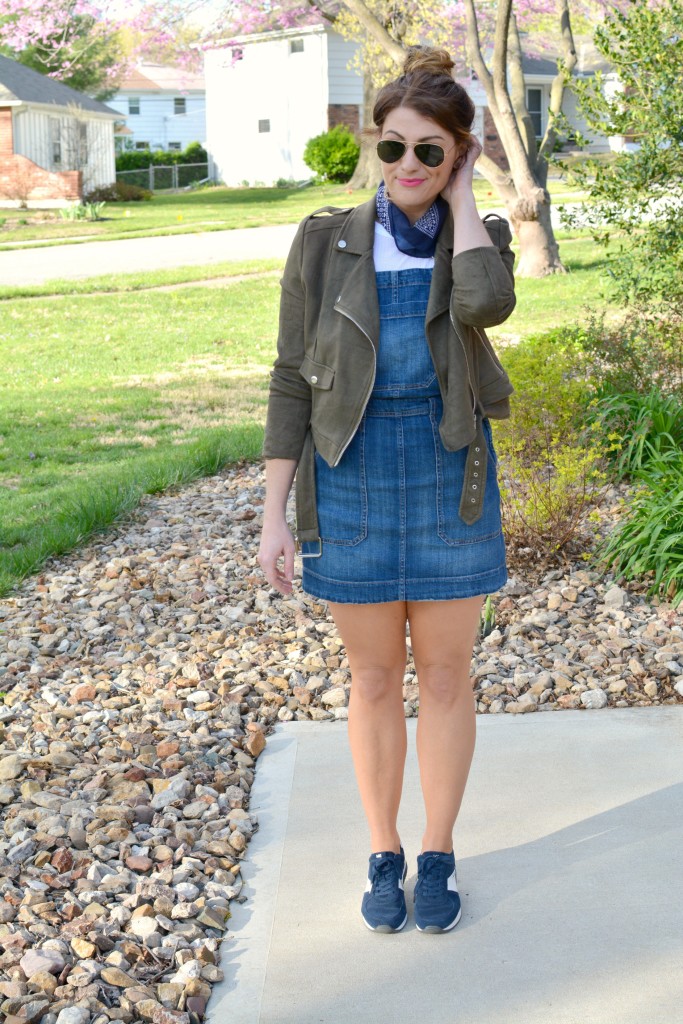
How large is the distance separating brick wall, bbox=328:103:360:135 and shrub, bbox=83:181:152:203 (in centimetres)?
622

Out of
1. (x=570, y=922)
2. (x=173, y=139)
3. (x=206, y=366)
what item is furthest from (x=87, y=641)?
(x=173, y=139)

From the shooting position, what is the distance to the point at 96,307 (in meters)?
13.8

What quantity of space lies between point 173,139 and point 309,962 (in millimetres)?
54314

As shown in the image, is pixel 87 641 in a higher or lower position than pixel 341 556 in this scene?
lower

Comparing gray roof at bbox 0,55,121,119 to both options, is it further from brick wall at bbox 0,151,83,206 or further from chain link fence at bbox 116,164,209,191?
chain link fence at bbox 116,164,209,191

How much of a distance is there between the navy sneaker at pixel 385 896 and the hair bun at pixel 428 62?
172 cm

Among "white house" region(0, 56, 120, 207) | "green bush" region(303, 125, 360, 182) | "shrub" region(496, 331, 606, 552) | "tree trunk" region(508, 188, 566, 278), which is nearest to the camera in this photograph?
"shrub" region(496, 331, 606, 552)

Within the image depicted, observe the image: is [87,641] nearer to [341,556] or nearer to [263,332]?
[341,556]

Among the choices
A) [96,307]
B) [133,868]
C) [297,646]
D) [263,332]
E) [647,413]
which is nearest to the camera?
[133,868]

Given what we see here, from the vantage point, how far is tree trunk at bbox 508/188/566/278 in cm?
1373

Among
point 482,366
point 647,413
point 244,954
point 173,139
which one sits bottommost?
point 244,954

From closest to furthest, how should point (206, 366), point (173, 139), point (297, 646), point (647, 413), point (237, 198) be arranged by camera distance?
1. point (297, 646)
2. point (647, 413)
3. point (206, 366)
4. point (237, 198)
5. point (173, 139)

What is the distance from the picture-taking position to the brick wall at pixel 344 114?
36.0 metres

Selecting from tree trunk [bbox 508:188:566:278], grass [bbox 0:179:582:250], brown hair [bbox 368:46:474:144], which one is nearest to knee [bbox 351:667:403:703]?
brown hair [bbox 368:46:474:144]
